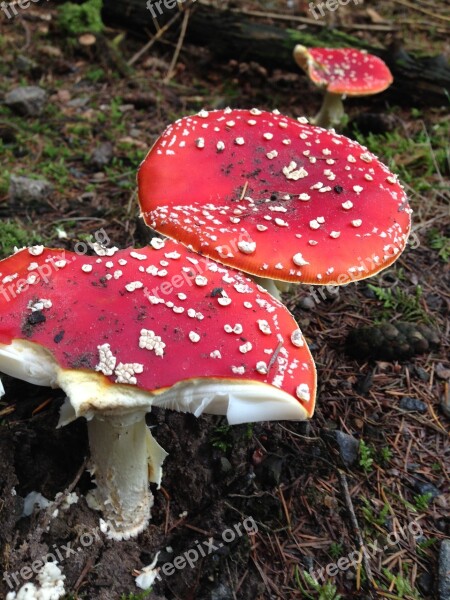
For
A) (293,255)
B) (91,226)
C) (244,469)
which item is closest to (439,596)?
(244,469)

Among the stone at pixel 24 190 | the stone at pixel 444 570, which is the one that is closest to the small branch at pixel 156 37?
the stone at pixel 24 190

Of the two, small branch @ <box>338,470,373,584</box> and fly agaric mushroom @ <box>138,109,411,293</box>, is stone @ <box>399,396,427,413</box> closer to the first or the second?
small branch @ <box>338,470,373,584</box>

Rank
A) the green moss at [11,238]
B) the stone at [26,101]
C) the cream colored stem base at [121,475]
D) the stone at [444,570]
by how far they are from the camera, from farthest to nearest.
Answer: the stone at [26,101] < the green moss at [11,238] < the stone at [444,570] < the cream colored stem base at [121,475]

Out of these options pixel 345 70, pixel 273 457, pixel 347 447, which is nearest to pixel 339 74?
pixel 345 70

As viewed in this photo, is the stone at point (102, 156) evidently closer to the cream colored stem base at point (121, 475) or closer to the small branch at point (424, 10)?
the cream colored stem base at point (121, 475)

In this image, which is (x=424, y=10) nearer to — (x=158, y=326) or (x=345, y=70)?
(x=345, y=70)

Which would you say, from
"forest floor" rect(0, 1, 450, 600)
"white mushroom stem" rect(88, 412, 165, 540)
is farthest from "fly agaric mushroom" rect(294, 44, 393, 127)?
"white mushroom stem" rect(88, 412, 165, 540)
